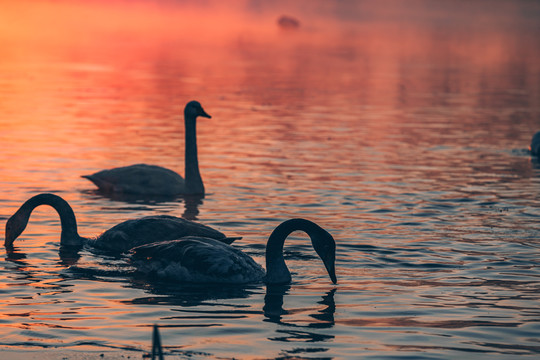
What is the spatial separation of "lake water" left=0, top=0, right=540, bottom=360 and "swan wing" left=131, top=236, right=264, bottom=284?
0.20m

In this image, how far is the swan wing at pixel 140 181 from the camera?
18.2 meters

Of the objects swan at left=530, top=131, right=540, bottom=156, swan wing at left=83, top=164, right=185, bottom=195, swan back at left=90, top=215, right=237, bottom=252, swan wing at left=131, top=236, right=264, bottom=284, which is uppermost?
swan at left=530, top=131, right=540, bottom=156

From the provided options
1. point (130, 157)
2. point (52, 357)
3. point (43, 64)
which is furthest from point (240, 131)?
point (43, 64)

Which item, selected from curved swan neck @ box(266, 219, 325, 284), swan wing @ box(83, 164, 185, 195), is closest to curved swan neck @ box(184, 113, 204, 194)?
swan wing @ box(83, 164, 185, 195)

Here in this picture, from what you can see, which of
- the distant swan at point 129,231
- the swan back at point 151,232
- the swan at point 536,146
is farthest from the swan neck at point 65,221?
the swan at point 536,146

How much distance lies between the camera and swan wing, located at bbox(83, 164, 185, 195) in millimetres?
18203

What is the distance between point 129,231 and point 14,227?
1.61m

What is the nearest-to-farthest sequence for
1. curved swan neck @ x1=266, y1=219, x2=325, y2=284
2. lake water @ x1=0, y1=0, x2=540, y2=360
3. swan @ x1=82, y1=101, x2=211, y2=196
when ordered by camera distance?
1. lake water @ x1=0, y1=0, x2=540, y2=360
2. curved swan neck @ x1=266, y1=219, x2=325, y2=284
3. swan @ x1=82, y1=101, x2=211, y2=196

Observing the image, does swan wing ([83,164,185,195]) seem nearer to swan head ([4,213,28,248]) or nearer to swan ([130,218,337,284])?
swan head ([4,213,28,248])

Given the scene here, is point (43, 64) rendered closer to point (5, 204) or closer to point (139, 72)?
point (139, 72)

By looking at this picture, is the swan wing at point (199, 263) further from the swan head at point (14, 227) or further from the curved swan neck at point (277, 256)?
the swan head at point (14, 227)

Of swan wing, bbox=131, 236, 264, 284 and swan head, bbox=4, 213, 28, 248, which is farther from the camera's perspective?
swan head, bbox=4, 213, 28, 248

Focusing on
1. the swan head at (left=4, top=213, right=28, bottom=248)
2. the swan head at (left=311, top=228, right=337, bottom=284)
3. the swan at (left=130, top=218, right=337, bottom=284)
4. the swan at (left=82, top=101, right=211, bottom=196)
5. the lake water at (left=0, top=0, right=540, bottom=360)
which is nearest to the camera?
the lake water at (left=0, top=0, right=540, bottom=360)

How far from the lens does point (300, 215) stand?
16.6 m
